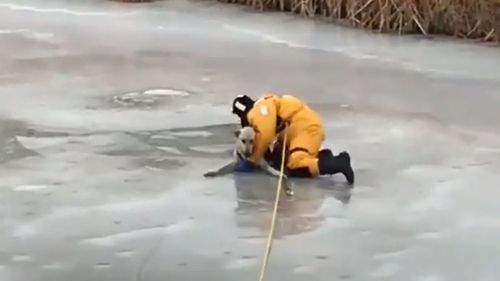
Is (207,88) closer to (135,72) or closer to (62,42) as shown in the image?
(135,72)

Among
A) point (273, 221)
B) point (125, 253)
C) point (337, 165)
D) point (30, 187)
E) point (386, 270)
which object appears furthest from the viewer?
point (337, 165)

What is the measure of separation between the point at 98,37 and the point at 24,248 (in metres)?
3.78

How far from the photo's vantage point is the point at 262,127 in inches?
162

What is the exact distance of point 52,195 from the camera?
3.89m


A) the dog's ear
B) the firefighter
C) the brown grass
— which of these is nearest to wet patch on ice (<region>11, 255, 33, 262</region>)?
the firefighter

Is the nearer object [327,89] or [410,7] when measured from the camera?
[327,89]

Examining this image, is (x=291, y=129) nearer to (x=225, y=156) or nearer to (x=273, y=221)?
(x=225, y=156)

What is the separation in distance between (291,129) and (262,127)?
0.15 meters

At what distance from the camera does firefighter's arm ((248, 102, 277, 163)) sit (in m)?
4.11

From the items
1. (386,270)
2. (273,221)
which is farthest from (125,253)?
(386,270)

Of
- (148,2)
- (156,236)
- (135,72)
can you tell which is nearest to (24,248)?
(156,236)

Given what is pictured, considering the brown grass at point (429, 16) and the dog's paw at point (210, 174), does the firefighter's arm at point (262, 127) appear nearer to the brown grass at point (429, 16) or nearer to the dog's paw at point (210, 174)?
the dog's paw at point (210, 174)

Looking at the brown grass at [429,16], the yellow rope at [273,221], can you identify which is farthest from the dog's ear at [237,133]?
the brown grass at [429,16]

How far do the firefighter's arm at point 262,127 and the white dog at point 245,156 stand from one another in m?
0.02
